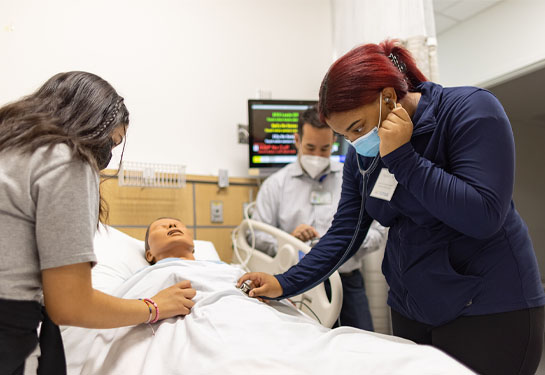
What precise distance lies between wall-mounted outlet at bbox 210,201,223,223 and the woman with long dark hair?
1999mm

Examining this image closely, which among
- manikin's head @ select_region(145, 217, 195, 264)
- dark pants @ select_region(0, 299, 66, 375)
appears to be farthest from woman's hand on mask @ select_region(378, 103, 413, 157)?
manikin's head @ select_region(145, 217, 195, 264)

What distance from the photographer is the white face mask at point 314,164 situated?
258cm

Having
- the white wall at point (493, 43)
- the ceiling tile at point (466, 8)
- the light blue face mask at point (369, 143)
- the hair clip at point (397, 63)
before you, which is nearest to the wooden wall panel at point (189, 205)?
the light blue face mask at point (369, 143)

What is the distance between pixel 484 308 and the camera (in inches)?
42.3

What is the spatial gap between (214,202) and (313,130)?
36.3 inches

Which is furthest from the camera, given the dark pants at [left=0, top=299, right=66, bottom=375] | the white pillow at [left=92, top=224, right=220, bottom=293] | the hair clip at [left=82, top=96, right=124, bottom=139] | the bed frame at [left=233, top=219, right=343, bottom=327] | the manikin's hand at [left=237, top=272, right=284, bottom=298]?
the bed frame at [left=233, top=219, right=343, bottom=327]

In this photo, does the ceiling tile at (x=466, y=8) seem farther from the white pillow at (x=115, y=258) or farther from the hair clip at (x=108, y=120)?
the hair clip at (x=108, y=120)

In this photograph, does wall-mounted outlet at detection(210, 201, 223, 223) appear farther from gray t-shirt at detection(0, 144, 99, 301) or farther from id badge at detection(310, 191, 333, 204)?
gray t-shirt at detection(0, 144, 99, 301)

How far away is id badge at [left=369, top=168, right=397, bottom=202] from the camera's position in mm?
1211

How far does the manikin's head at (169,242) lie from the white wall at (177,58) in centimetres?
86

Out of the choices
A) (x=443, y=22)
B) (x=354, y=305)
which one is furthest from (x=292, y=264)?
(x=443, y=22)

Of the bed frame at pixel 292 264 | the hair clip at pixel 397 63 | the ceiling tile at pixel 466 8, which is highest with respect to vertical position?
the ceiling tile at pixel 466 8

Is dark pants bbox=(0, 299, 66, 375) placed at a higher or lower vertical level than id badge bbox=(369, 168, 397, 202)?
lower

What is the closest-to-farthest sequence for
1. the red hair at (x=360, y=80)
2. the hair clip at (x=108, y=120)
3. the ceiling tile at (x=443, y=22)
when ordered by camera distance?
the hair clip at (x=108, y=120) < the red hair at (x=360, y=80) < the ceiling tile at (x=443, y=22)
